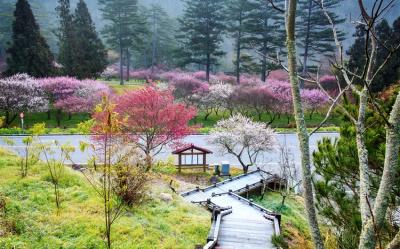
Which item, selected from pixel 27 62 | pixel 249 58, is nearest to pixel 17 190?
pixel 27 62

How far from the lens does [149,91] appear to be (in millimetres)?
16547

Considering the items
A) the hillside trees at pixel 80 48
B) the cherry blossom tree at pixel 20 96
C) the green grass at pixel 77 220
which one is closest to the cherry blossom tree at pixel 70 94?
the cherry blossom tree at pixel 20 96

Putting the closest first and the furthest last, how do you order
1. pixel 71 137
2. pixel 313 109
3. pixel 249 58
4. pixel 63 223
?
pixel 63 223 → pixel 71 137 → pixel 313 109 → pixel 249 58

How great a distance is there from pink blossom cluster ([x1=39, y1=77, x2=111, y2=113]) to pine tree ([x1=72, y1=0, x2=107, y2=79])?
12.5 ft

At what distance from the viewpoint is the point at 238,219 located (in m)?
11.4

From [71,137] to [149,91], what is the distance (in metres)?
11.9

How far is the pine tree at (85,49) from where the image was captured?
36.2 metres

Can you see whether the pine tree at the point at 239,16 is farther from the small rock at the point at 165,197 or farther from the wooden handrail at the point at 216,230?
the wooden handrail at the point at 216,230

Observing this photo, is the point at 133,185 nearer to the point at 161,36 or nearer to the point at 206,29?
the point at 206,29

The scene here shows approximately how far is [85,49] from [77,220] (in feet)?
103

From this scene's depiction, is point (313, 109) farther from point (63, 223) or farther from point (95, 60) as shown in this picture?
point (63, 223)

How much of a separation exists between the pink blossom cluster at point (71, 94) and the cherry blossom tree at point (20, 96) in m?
1.00

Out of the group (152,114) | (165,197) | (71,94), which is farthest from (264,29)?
(165,197)

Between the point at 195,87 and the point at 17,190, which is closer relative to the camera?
the point at 17,190
